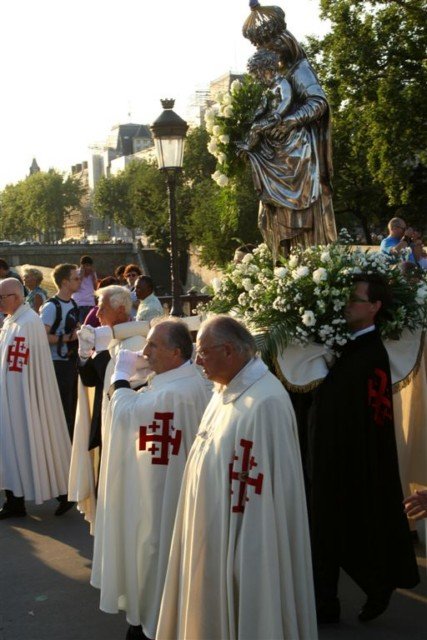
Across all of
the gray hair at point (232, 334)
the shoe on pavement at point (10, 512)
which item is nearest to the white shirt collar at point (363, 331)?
the gray hair at point (232, 334)

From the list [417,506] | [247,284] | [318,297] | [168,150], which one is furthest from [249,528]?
[168,150]

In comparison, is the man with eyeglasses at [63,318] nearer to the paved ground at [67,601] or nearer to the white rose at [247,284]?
the paved ground at [67,601]

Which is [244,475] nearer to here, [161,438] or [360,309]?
[161,438]

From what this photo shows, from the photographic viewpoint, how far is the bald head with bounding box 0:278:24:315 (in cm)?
857

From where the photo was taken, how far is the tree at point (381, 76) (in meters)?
30.1

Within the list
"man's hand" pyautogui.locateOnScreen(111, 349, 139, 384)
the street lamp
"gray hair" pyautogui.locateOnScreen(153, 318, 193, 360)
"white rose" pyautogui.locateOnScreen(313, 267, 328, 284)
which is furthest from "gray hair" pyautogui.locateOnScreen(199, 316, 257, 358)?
the street lamp

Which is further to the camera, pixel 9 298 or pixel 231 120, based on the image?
pixel 9 298

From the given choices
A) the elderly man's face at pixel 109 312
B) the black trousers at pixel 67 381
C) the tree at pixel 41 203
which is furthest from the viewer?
the tree at pixel 41 203

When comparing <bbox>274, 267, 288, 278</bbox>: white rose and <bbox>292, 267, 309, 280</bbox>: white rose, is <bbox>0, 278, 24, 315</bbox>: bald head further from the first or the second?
<bbox>292, 267, 309, 280</bbox>: white rose

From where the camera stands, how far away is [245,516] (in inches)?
168

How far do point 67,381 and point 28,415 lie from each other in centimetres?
171

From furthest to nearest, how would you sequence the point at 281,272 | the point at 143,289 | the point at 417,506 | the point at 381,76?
the point at 381,76 < the point at 143,289 < the point at 281,272 < the point at 417,506

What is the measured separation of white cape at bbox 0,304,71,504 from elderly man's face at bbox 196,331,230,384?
4422 mm

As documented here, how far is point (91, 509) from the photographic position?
7410mm
